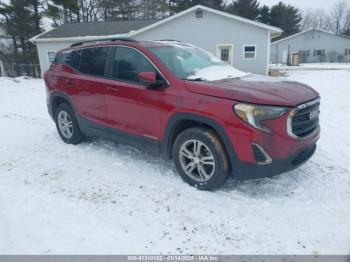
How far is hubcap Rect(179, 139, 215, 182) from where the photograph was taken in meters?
3.50

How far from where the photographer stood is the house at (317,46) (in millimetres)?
42688

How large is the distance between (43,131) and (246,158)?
505 centimetres

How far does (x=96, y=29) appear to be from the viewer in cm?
2148

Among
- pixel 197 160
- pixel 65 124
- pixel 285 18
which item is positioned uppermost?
pixel 285 18

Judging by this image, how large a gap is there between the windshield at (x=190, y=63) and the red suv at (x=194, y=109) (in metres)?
0.02

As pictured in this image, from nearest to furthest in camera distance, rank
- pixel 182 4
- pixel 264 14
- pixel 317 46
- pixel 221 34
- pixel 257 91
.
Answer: pixel 257 91
pixel 221 34
pixel 182 4
pixel 317 46
pixel 264 14

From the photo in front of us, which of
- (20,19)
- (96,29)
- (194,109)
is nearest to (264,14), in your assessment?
(96,29)

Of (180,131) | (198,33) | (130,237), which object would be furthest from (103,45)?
(198,33)

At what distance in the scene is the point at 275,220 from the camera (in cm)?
302

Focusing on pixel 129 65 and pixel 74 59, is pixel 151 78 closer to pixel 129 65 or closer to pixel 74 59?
pixel 129 65

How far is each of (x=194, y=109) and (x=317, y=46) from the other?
156 feet

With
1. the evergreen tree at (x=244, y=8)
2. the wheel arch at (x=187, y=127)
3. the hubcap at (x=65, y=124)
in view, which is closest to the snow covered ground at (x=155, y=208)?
the wheel arch at (x=187, y=127)

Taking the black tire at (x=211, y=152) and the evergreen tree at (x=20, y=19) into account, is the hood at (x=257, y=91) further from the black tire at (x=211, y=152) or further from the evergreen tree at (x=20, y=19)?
the evergreen tree at (x=20, y=19)

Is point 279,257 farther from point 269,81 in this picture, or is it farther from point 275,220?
point 269,81
